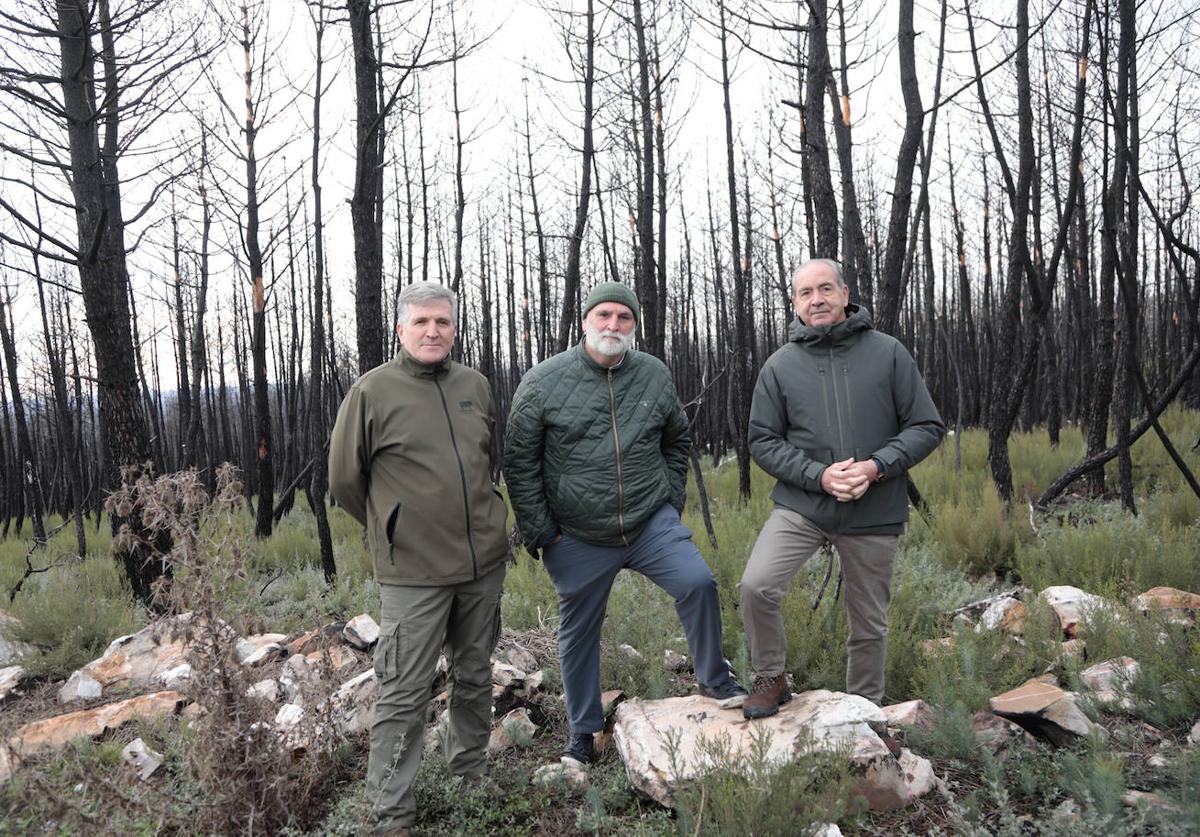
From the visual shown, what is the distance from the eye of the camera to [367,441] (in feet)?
9.29

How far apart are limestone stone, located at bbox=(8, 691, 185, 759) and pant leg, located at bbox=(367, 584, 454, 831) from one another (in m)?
2.01

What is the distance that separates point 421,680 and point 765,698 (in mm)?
1338

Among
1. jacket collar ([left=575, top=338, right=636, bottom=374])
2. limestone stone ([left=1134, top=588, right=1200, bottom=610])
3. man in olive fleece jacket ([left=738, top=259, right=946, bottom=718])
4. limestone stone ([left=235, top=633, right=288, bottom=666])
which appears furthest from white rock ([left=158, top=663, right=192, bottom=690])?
limestone stone ([left=1134, top=588, right=1200, bottom=610])

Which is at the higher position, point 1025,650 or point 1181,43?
point 1181,43

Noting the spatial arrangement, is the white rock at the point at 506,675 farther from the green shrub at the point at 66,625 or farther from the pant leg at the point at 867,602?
the green shrub at the point at 66,625

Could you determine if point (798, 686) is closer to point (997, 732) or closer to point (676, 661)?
point (676, 661)

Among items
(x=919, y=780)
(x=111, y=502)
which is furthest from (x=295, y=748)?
(x=919, y=780)

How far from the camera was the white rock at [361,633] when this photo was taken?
16.5ft

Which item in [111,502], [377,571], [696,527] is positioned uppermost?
[111,502]

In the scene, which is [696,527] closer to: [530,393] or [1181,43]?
[530,393]

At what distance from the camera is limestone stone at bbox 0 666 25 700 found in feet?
16.7

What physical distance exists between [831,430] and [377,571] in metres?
1.90

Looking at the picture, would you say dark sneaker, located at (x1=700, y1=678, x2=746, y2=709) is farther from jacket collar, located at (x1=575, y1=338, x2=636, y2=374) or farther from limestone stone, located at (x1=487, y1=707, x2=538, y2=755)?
jacket collar, located at (x1=575, y1=338, x2=636, y2=374)

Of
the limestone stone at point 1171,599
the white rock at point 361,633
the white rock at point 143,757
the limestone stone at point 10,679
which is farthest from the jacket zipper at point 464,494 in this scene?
the limestone stone at point 10,679
